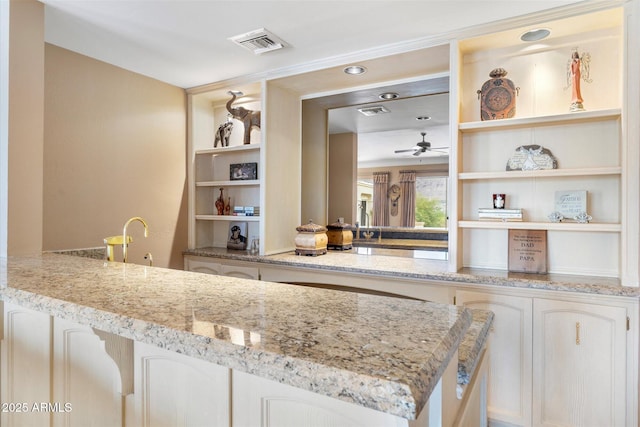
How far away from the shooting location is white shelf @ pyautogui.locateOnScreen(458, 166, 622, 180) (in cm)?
192

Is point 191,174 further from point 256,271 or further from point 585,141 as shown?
point 585,141

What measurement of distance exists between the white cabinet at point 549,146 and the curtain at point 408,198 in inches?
17.3

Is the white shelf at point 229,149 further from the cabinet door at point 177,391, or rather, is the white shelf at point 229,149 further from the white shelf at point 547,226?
the cabinet door at point 177,391

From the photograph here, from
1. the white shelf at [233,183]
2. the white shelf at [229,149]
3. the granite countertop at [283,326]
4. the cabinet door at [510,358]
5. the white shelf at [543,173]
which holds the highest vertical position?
the white shelf at [229,149]

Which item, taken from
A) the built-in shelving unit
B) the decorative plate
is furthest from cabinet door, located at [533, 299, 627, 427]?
the built-in shelving unit

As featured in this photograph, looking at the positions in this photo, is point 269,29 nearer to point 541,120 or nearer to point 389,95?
point 389,95

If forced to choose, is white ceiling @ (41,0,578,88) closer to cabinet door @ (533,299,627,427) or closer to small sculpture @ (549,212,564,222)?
small sculpture @ (549,212,564,222)

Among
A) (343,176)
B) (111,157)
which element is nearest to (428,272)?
(343,176)

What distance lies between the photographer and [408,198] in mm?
2854

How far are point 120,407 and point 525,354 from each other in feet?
6.47

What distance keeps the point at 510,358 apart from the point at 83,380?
2.05 metres

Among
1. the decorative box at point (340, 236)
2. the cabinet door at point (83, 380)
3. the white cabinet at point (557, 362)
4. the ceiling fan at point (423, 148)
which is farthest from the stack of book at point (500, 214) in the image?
the cabinet door at point (83, 380)

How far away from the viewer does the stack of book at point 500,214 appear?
2.23 meters

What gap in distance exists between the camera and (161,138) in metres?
3.19
